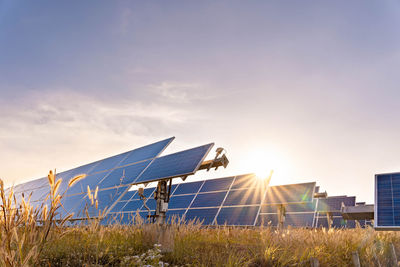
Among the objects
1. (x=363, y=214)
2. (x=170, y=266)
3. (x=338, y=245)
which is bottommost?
(x=170, y=266)

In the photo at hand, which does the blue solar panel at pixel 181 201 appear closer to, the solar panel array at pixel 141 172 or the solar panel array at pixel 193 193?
the solar panel array at pixel 193 193

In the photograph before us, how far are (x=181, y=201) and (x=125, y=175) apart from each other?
7.23 metres

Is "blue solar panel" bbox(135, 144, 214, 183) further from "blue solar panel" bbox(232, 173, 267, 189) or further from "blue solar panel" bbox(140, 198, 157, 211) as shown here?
"blue solar panel" bbox(140, 198, 157, 211)

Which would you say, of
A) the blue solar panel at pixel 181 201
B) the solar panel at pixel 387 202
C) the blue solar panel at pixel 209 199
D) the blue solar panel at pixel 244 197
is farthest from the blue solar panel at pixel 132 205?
the solar panel at pixel 387 202

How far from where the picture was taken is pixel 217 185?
20.4 meters

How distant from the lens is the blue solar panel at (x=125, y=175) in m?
12.9

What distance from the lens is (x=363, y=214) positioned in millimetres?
16109

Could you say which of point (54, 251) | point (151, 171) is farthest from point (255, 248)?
point (151, 171)

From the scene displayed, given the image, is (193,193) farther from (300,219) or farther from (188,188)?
(300,219)

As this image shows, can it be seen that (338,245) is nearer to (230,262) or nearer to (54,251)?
(230,262)

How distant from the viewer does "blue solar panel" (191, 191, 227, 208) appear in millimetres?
17938

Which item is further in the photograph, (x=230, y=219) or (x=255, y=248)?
(x=230, y=219)

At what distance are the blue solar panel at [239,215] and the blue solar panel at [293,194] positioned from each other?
2912 mm

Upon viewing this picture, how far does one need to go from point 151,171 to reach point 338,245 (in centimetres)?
715
